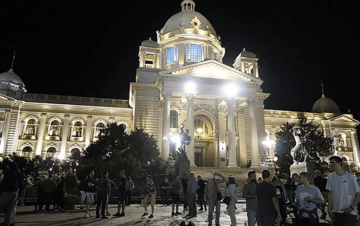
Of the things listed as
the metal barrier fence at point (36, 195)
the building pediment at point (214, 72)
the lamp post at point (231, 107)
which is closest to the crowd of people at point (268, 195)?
the metal barrier fence at point (36, 195)

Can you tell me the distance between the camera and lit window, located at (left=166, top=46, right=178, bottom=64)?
4287cm

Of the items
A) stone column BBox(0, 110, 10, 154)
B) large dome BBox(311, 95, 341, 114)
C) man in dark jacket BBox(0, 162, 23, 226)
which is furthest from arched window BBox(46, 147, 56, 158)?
large dome BBox(311, 95, 341, 114)

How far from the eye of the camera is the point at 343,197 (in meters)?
5.24

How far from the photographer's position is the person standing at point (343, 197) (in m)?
5.15

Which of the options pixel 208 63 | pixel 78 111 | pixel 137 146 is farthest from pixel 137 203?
pixel 78 111

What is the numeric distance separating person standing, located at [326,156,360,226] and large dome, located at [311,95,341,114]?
5353cm

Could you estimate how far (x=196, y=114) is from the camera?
36844 millimetres

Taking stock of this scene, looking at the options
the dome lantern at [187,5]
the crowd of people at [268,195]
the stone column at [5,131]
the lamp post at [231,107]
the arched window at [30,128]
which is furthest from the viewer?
the dome lantern at [187,5]

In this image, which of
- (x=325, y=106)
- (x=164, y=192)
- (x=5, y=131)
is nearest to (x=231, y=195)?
(x=164, y=192)

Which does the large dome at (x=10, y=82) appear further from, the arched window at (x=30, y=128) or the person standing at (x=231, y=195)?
the person standing at (x=231, y=195)

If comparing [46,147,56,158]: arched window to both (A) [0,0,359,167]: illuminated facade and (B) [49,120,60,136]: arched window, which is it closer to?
(A) [0,0,359,167]: illuminated facade

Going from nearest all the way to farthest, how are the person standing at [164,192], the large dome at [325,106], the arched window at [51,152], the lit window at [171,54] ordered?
the person standing at [164,192], the arched window at [51,152], the lit window at [171,54], the large dome at [325,106]

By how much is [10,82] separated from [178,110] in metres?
28.5

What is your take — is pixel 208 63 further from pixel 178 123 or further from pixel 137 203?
pixel 137 203
